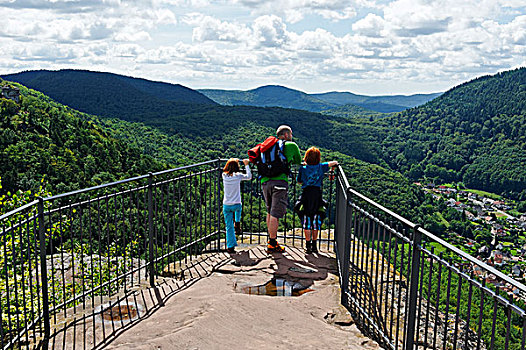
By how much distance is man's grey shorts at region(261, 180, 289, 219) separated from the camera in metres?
6.38

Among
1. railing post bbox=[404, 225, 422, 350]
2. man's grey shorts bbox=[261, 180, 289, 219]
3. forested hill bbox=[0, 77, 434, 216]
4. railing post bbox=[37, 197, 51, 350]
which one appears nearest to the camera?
railing post bbox=[404, 225, 422, 350]

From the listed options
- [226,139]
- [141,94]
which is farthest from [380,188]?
[141,94]

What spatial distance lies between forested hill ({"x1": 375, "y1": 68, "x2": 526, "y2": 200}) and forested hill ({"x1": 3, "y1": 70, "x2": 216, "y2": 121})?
173 feet

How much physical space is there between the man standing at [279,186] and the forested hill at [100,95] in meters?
100

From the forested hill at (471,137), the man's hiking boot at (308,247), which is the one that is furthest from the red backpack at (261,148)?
the forested hill at (471,137)

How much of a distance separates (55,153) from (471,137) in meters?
96.2

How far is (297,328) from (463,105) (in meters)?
127

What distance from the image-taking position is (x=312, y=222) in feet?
21.4

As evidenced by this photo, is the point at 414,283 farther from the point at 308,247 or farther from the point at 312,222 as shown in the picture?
the point at 308,247

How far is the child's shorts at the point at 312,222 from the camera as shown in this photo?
255 inches

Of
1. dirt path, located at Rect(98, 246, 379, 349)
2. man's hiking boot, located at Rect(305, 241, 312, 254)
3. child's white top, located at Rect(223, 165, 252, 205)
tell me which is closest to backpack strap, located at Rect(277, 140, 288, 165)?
child's white top, located at Rect(223, 165, 252, 205)

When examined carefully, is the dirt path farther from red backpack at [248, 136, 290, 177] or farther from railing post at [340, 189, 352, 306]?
red backpack at [248, 136, 290, 177]

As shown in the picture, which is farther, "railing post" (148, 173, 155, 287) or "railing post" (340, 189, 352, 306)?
"railing post" (148, 173, 155, 287)

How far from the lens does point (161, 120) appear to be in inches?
3875
